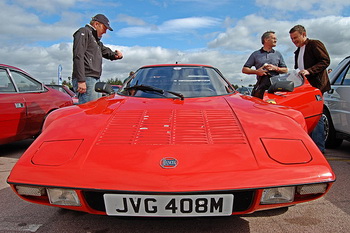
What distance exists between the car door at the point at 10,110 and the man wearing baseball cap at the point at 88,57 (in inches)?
37.1

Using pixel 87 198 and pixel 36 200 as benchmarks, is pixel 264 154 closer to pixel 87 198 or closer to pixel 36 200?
pixel 87 198

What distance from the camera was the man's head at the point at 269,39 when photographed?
442cm

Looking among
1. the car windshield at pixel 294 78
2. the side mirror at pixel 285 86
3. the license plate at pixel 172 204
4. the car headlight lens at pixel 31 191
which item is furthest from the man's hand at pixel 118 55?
the license plate at pixel 172 204

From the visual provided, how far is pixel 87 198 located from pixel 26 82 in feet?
12.4

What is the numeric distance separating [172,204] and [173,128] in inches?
22.4

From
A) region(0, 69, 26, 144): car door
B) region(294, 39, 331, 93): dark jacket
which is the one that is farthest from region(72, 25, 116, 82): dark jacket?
region(294, 39, 331, 93): dark jacket

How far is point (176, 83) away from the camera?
2867 millimetres

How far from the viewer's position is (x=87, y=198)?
157 centimetres

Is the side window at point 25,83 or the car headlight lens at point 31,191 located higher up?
the side window at point 25,83

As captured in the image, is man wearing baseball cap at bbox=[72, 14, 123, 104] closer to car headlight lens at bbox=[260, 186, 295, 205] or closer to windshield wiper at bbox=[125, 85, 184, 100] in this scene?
windshield wiper at bbox=[125, 85, 184, 100]

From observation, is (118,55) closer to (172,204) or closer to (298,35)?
(298,35)

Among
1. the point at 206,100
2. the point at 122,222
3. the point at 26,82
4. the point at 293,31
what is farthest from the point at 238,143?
the point at 26,82

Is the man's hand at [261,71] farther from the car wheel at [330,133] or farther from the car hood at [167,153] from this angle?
the car hood at [167,153]

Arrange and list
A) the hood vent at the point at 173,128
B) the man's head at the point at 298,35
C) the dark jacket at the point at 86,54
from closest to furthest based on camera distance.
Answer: the hood vent at the point at 173,128 < the dark jacket at the point at 86,54 < the man's head at the point at 298,35
